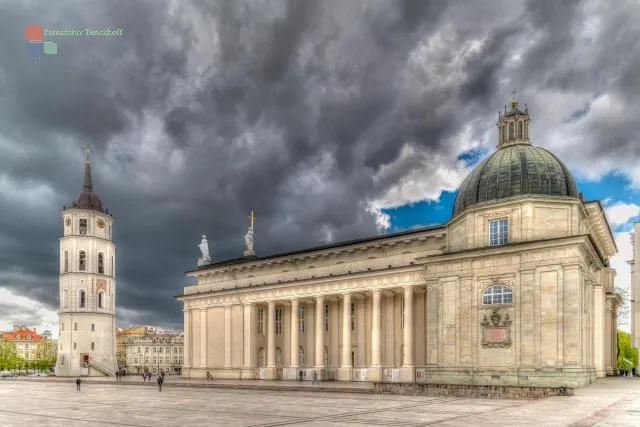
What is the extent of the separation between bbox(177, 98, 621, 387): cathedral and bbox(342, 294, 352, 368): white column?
0.10 metres

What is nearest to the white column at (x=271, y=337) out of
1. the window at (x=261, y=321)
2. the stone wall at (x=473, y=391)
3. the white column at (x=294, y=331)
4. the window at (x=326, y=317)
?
the white column at (x=294, y=331)

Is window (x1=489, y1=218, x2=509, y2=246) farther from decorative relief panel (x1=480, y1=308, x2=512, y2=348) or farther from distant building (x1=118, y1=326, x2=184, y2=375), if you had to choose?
distant building (x1=118, y1=326, x2=184, y2=375)

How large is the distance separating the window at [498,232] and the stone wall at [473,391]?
14284 millimetres

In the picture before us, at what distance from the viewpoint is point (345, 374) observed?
56.6 meters

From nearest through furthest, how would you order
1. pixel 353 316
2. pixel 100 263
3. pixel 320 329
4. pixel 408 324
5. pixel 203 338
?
pixel 408 324 < pixel 320 329 < pixel 353 316 < pixel 203 338 < pixel 100 263

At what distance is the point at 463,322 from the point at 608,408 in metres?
20.5

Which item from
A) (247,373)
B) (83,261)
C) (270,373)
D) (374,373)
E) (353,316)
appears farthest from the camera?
(83,261)

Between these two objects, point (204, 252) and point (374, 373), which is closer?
point (374, 373)

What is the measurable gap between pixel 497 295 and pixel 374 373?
15.6 m

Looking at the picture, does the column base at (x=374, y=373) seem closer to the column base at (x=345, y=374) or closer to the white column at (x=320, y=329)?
the column base at (x=345, y=374)

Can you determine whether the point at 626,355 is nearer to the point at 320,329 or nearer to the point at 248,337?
the point at 320,329

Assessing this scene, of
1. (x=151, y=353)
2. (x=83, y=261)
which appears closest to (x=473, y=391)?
(x=83, y=261)

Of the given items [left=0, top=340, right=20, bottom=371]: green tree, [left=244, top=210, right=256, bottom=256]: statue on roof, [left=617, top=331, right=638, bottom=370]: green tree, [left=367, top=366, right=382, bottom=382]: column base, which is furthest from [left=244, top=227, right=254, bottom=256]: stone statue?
[left=0, top=340, right=20, bottom=371]: green tree

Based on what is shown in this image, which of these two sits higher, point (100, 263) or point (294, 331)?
point (100, 263)
